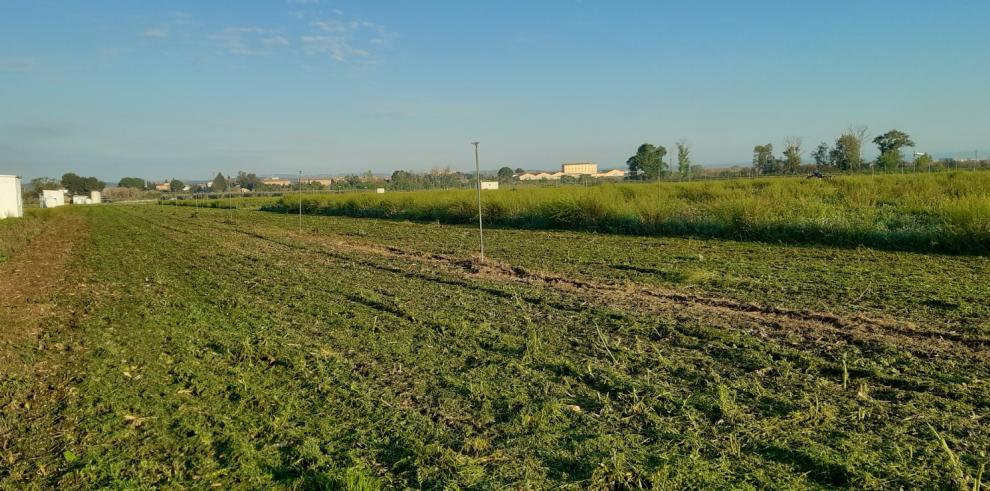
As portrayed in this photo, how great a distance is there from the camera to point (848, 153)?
127ft

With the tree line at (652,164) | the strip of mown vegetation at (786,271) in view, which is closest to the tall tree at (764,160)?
the tree line at (652,164)

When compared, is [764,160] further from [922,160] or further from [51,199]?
[51,199]

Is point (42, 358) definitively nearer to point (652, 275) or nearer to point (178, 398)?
point (178, 398)

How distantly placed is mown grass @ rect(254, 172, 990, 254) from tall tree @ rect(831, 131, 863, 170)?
1884 centimetres

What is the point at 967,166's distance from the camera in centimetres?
3281

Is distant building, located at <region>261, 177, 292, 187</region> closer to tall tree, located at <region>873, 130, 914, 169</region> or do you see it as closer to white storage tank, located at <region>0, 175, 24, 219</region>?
white storage tank, located at <region>0, 175, 24, 219</region>

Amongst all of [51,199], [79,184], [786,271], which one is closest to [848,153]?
[786,271]

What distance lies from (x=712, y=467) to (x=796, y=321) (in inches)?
129

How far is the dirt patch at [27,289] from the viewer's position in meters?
6.08

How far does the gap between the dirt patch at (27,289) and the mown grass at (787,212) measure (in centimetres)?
1191

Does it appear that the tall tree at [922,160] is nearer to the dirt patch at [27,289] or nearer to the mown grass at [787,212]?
the mown grass at [787,212]

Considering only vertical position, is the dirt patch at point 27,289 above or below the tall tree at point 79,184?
below

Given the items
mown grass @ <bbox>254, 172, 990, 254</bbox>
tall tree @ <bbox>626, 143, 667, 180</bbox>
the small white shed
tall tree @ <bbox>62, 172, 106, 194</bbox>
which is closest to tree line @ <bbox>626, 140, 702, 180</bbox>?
tall tree @ <bbox>626, 143, 667, 180</bbox>

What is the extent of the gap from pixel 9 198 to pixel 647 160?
49.3 m
